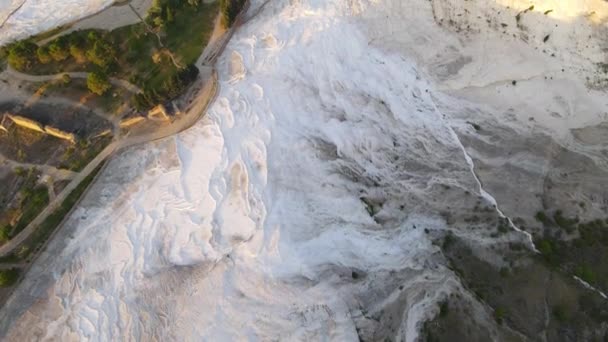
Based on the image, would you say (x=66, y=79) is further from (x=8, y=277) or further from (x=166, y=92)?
(x=8, y=277)

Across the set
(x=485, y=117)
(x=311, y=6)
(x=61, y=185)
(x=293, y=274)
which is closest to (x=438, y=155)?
(x=485, y=117)

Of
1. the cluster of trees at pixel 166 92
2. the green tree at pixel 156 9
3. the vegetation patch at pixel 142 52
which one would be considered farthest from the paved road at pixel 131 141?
the green tree at pixel 156 9

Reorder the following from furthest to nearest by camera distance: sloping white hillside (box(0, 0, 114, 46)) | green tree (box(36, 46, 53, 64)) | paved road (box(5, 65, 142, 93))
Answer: sloping white hillside (box(0, 0, 114, 46))
paved road (box(5, 65, 142, 93))
green tree (box(36, 46, 53, 64))

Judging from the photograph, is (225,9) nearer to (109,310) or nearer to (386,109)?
(386,109)

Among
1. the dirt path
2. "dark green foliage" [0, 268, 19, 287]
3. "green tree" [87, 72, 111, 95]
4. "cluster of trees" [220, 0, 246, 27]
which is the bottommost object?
"dark green foliage" [0, 268, 19, 287]

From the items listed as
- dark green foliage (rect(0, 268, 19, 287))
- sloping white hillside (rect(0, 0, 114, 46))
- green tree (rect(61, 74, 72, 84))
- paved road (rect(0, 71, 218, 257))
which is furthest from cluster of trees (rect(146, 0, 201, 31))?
dark green foliage (rect(0, 268, 19, 287))

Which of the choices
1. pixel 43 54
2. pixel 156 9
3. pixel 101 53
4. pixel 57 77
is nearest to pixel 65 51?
pixel 43 54

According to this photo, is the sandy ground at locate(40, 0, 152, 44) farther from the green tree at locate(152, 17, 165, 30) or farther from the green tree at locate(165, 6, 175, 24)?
the green tree at locate(165, 6, 175, 24)

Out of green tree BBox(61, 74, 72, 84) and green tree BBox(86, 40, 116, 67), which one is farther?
green tree BBox(61, 74, 72, 84)
